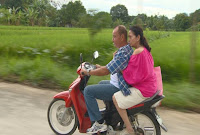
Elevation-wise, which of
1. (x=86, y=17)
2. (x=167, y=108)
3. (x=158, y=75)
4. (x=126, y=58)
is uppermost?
(x=86, y=17)

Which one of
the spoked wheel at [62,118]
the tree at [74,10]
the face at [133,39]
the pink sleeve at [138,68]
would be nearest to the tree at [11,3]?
the tree at [74,10]

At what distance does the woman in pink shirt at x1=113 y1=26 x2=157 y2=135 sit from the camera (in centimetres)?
244

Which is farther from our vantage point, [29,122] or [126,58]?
[29,122]

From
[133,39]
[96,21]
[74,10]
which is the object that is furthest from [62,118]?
[74,10]

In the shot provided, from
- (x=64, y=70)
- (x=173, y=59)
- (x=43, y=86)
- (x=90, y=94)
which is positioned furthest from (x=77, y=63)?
(x=90, y=94)

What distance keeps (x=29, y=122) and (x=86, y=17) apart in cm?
473

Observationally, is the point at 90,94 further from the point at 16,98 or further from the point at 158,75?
the point at 16,98

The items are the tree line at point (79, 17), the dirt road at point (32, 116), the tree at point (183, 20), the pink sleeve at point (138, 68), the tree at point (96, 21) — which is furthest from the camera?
the tree at point (96, 21)

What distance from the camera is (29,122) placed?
3500 millimetres

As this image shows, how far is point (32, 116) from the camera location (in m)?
3.75

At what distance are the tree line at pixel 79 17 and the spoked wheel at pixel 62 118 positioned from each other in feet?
10.6

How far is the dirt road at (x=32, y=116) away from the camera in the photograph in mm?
3268

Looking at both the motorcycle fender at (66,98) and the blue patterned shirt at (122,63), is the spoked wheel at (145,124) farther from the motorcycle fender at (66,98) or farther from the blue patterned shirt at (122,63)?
the motorcycle fender at (66,98)

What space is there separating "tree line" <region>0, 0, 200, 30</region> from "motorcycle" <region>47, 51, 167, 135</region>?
10.0 feet
